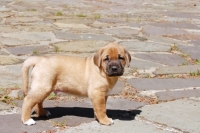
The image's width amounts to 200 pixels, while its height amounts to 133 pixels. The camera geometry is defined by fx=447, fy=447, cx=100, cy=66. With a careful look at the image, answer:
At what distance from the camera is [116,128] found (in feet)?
12.3

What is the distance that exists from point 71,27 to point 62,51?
2294 mm

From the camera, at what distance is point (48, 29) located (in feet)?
27.7

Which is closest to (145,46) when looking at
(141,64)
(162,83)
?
(141,64)

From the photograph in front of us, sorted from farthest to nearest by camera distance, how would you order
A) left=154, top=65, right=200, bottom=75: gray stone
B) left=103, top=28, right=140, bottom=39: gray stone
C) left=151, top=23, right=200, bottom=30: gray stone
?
1. left=151, top=23, right=200, bottom=30: gray stone
2. left=103, top=28, right=140, bottom=39: gray stone
3. left=154, top=65, right=200, bottom=75: gray stone

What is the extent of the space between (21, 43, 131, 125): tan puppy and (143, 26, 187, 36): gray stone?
4.77 m

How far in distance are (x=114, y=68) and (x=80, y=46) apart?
342 cm

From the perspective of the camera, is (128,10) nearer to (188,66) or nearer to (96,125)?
(188,66)

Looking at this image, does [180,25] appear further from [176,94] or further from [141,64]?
[176,94]

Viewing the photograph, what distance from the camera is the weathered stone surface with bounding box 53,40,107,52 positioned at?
6841mm

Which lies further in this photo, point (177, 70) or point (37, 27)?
point (37, 27)

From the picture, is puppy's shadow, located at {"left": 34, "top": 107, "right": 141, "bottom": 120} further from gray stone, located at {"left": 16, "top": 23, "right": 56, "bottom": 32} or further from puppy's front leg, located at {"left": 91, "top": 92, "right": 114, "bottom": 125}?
gray stone, located at {"left": 16, "top": 23, "right": 56, "bottom": 32}

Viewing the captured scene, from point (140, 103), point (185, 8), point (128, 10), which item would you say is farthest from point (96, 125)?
point (185, 8)

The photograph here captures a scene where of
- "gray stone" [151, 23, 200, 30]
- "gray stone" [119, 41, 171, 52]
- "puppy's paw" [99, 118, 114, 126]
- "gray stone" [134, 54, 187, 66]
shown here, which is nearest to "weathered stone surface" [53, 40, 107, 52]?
"gray stone" [119, 41, 171, 52]

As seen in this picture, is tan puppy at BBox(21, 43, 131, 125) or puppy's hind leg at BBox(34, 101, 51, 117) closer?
tan puppy at BBox(21, 43, 131, 125)
